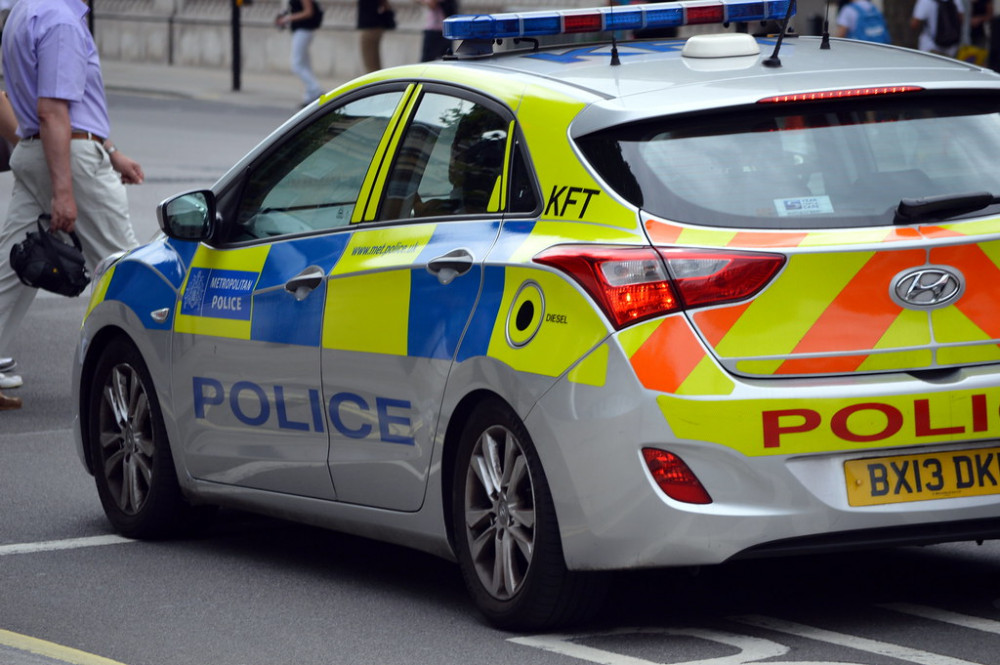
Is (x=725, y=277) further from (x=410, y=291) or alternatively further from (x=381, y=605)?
(x=381, y=605)

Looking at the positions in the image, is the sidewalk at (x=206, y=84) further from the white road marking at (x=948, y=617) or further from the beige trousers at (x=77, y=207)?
the white road marking at (x=948, y=617)

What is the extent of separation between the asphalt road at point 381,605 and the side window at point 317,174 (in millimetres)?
1076

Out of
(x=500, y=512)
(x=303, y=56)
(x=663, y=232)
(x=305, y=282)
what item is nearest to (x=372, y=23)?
(x=303, y=56)

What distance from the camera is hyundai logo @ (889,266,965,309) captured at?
508 centimetres

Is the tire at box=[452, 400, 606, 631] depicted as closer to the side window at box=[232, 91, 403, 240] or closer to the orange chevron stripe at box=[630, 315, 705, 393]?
the orange chevron stripe at box=[630, 315, 705, 393]

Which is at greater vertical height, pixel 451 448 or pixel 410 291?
pixel 410 291

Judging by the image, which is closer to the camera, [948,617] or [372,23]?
[948,617]

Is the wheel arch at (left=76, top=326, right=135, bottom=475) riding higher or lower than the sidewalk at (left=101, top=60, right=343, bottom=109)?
higher

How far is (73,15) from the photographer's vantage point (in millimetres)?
Result: 9461

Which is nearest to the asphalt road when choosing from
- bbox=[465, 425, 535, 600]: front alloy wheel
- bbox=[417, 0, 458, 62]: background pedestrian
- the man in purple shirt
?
bbox=[465, 425, 535, 600]: front alloy wheel

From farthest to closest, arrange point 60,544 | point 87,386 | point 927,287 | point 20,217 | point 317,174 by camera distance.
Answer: point 20,217 → point 87,386 → point 60,544 → point 317,174 → point 927,287

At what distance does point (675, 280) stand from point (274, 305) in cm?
169

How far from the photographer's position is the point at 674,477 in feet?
16.4

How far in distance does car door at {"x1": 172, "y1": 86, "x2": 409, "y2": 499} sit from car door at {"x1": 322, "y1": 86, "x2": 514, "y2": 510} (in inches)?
4.1
